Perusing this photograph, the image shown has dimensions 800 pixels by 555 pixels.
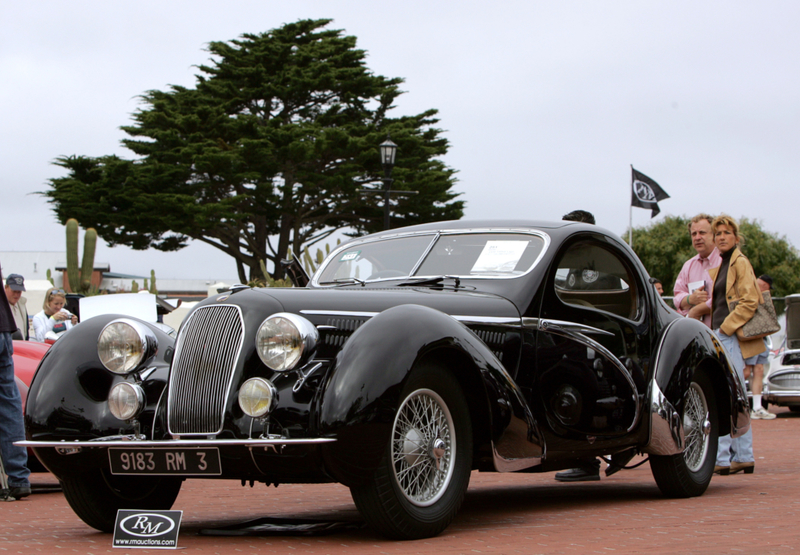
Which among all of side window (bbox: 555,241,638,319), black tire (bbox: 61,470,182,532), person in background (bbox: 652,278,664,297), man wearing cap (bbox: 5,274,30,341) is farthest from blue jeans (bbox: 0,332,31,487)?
person in background (bbox: 652,278,664,297)

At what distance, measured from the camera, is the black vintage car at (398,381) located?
13.6 ft

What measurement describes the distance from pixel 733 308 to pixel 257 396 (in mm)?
4392

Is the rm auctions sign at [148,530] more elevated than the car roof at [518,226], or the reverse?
the car roof at [518,226]

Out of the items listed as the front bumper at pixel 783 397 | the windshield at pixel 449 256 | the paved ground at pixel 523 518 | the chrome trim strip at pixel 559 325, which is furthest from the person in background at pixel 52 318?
the front bumper at pixel 783 397

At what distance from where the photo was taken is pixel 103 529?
16.2 feet

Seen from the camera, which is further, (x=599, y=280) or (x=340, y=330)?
(x=599, y=280)

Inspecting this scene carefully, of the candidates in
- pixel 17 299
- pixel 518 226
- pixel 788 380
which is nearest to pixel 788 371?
pixel 788 380

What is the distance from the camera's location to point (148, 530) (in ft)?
14.1

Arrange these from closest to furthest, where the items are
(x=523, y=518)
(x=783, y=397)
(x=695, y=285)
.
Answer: (x=523, y=518) < (x=695, y=285) < (x=783, y=397)

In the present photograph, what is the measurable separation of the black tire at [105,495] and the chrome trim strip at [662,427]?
2842 mm

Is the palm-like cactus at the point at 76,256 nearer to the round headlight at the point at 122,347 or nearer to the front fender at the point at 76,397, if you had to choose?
the front fender at the point at 76,397

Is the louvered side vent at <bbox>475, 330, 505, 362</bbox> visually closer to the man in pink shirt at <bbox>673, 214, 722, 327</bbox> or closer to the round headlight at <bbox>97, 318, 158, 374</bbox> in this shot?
the round headlight at <bbox>97, 318, 158, 374</bbox>

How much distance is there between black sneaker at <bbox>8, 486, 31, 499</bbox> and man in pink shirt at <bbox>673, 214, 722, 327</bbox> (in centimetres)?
507

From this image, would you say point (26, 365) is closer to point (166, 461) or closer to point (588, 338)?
point (166, 461)
